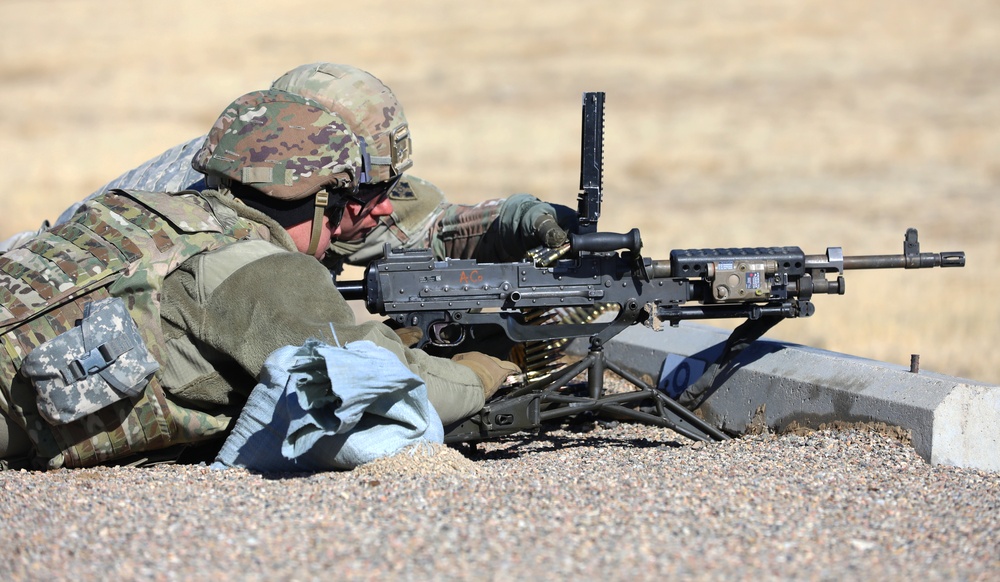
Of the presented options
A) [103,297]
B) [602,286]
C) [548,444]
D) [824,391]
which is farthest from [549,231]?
[103,297]

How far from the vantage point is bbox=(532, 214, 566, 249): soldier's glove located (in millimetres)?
6480

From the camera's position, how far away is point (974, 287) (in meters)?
12.2

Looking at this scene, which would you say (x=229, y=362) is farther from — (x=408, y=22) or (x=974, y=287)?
(x=408, y=22)

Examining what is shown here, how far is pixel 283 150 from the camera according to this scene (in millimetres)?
5207

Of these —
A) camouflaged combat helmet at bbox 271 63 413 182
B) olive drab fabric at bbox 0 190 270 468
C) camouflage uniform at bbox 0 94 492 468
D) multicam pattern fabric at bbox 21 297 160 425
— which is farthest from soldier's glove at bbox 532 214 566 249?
multicam pattern fabric at bbox 21 297 160 425

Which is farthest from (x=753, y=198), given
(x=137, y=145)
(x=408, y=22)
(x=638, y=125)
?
(x=408, y=22)

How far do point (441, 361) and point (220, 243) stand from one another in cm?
102

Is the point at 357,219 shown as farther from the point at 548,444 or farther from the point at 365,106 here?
the point at 548,444

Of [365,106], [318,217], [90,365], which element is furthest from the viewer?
[365,106]

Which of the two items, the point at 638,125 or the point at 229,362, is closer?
the point at 229,362

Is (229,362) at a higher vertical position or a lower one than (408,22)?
lower

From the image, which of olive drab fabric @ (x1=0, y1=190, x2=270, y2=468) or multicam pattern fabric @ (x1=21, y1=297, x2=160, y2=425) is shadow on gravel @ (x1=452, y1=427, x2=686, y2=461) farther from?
multicam pattern fabric @ (x1=21, y1=297, x2=160, y2=425)

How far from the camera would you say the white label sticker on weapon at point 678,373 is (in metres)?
6.52

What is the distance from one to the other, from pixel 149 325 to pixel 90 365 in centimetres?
30
